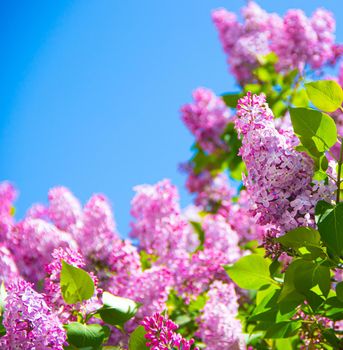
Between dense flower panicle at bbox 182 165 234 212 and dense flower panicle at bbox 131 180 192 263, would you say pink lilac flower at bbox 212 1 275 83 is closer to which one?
dense flower panicle at bbox 182 165 234 212

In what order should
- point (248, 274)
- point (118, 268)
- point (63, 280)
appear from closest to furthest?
point (63, 280)
point (248, 274)
point (118, 268)

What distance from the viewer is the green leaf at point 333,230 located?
160 cm

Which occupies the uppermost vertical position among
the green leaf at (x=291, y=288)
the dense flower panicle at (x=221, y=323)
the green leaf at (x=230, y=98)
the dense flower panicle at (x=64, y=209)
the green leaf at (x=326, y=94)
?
the green leaf at (x=230, y=98)

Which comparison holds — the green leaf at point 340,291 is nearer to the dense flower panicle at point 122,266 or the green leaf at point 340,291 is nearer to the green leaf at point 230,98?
the dense flower panicle at point 122,266

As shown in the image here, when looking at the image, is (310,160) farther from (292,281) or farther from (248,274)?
(248,274)

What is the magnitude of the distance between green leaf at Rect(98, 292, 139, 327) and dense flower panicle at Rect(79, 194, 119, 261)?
86 centimetres

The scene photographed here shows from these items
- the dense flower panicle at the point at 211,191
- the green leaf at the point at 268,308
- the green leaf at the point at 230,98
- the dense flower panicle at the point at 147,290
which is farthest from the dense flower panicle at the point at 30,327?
the dense flower panicle at the point at 211,191

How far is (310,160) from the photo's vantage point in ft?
5.78

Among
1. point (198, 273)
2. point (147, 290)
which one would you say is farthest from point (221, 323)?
point (198, 273)

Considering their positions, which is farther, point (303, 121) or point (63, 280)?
point (63, 280)

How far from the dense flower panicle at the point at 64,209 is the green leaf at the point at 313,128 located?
1.80 metres

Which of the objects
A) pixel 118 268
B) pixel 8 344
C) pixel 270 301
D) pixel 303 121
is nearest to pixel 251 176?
pixel 303 121

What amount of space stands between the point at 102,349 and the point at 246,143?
0.78 metres

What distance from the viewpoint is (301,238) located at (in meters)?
1.65
